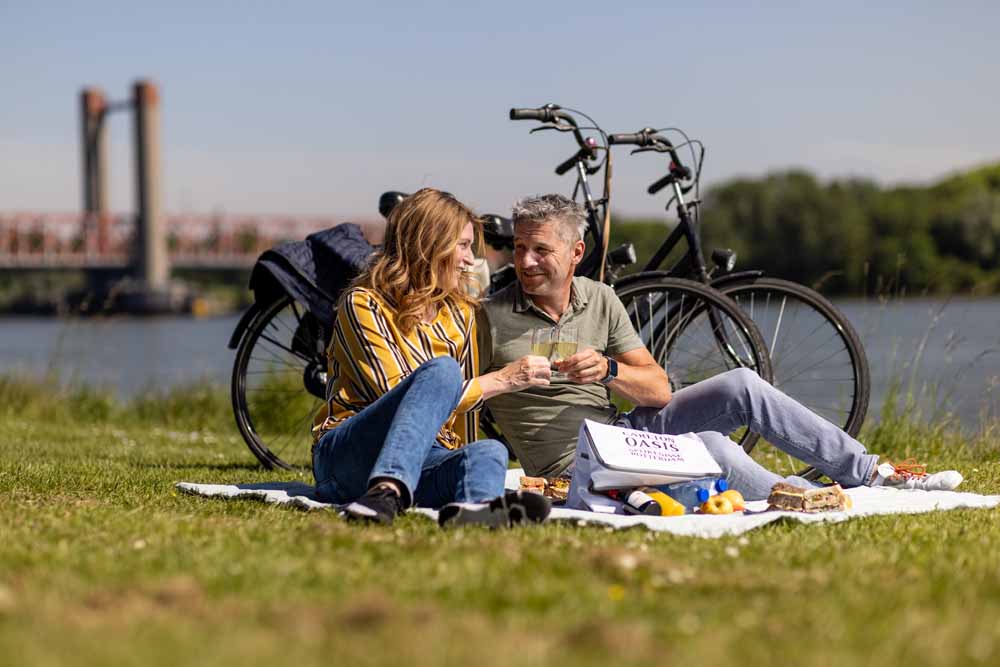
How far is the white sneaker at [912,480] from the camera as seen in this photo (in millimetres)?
4480

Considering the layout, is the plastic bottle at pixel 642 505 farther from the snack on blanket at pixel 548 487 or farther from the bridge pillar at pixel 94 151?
the bridge pillar at pixel 94 151

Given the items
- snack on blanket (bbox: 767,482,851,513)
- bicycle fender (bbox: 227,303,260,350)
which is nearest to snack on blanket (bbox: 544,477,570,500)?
snack on blanket (bbox: 767,482,851,513)

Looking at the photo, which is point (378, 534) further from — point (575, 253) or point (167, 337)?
point (167, 337)

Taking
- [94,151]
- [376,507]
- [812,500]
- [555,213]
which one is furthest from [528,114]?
[94,151]

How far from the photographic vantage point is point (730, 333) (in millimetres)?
4871

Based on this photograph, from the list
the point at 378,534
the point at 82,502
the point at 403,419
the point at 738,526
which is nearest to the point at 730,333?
the point at 738,526

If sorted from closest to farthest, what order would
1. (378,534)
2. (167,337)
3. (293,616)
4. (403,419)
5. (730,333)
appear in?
(293,616) → (378,534) → (403,419) → (730,333) → (167,337)

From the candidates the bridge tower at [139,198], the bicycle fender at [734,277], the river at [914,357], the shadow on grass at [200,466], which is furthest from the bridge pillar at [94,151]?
the bicycle fender at [734,277]

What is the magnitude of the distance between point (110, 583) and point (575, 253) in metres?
2.03

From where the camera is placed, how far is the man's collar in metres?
→ 4.13

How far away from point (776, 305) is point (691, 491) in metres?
1.41

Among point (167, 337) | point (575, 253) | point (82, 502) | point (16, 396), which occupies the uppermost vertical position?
point (575, 253)

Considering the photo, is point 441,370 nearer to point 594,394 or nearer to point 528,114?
point 594,394

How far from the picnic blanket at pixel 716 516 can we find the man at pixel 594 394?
0.67 feet
